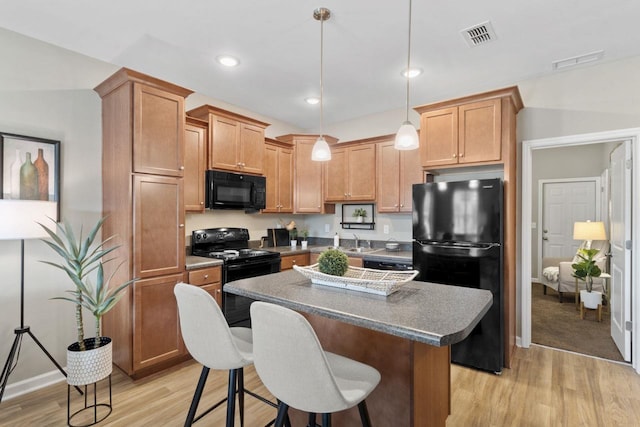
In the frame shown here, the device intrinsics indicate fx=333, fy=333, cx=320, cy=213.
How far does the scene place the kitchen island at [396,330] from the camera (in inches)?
50.2

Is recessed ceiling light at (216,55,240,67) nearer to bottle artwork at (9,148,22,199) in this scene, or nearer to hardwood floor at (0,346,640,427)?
bottle artwork at (9,148,22,199)

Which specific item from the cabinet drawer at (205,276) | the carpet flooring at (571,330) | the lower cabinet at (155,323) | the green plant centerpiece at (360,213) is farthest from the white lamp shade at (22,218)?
the carpet flooring at (571,330)

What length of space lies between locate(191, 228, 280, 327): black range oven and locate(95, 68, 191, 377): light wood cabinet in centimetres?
49

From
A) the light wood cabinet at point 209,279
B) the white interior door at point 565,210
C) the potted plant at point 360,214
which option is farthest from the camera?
the white interior door at point 565,210

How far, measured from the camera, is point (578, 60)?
2.95 meters

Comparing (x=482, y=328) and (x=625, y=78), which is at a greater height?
(x=625, y=78)

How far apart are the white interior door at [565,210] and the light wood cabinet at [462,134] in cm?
433

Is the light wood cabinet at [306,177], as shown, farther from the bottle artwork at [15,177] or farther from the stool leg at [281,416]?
the stool leg at [281,416]

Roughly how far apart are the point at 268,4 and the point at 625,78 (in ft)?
10.3

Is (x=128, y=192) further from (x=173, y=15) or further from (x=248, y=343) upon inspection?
(x=248, y=343)

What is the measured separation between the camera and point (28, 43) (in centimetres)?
256

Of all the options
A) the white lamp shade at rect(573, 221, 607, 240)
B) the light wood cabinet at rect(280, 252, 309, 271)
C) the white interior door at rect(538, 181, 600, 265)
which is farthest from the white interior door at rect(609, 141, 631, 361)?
the light wood cabinet at rect(280, 252, 309, 271)

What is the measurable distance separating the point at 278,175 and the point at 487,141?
2.47 m

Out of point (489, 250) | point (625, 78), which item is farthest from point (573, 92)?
point (489, 250)
